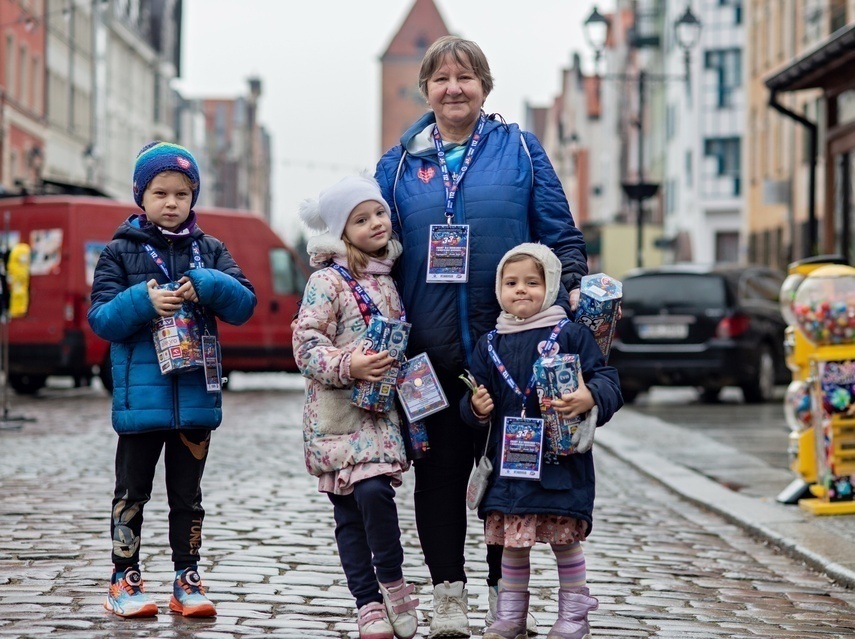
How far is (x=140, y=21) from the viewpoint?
78.0 m

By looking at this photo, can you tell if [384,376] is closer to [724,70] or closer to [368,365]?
[368,365]

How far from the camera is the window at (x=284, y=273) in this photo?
2398 cm

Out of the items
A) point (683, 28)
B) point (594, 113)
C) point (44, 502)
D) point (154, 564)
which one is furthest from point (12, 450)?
point (594, 113)

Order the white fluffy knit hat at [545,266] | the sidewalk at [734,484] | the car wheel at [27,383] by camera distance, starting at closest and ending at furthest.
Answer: the white fluffy knit hat at [545,266], the sidewalk at [734,484], the car wheel at [27,383]

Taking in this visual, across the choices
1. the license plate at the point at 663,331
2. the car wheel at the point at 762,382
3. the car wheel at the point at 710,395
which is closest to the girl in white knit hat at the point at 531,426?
the license plate at the point at 663,331

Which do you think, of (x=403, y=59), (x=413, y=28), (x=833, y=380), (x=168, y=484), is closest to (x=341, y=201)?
(x=168, y=484)

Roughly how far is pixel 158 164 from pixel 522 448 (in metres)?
1.63

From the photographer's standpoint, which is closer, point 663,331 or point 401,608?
point 401,608

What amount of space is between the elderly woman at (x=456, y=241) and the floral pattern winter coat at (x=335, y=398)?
0.64ft

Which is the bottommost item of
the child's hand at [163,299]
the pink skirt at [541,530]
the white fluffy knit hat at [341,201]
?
the pink skirt at [541,530]

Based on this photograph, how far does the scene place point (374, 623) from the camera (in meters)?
5.36

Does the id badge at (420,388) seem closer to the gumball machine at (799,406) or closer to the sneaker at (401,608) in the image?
the sneaker at (401,608)

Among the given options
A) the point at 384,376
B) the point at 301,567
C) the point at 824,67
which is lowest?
the point at 301,567

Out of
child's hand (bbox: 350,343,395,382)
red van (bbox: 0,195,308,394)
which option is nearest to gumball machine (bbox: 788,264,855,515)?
child's hand (bbox: 350,343,395,382)
